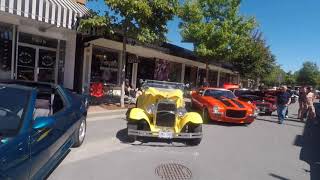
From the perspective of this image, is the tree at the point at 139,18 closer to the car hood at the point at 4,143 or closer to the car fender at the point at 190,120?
the car fender at the point at 190,120

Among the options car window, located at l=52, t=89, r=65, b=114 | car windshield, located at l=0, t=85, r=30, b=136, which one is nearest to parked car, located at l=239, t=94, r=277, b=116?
car window, located at l=52, t=89, r=65, b=114

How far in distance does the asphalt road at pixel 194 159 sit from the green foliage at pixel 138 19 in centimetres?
502

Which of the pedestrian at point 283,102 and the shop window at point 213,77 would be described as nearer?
the pedestrian at point 283,102

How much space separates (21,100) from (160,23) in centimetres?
1130

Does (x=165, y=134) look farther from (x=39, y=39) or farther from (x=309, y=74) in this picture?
(x=309, y=74)

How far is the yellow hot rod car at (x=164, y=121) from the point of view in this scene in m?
8.52

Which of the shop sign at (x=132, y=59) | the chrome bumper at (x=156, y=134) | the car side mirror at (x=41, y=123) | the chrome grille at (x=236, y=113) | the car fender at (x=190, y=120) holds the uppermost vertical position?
the shop sign at (x=132, y=59)

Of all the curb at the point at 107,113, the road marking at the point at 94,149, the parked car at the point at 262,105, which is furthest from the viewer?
the parked car at the point at 262,105

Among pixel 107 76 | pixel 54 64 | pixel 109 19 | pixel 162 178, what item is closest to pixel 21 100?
pixel 162 178

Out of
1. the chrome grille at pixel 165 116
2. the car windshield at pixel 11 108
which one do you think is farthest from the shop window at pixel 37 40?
the car windshield at pixel 11 108

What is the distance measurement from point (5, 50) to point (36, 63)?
2090 millimetres

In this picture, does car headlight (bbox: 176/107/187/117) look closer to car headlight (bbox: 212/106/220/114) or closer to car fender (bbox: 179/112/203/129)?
car fender (bbox: 179/112/203/129)

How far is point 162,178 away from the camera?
6168 millimetres

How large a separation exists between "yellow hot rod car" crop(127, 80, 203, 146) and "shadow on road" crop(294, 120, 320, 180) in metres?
2.48
